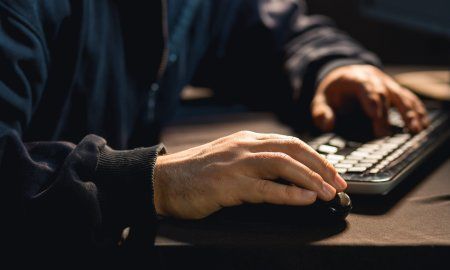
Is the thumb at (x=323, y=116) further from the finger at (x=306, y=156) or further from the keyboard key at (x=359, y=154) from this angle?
the finger at (x=306, y=156)

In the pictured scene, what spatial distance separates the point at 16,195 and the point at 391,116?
57 centimetres

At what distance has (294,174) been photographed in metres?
0.53

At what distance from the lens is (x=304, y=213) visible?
54 centimetres

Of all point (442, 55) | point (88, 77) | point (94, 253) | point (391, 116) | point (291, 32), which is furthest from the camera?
point (442, 55)

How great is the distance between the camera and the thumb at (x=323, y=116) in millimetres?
854

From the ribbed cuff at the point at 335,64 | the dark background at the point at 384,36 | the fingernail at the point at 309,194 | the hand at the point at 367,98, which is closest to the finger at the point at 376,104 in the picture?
the hand at the point at 367,98

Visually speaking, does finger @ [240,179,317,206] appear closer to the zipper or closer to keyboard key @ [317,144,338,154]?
keyboard key @ [317,144,338,154]

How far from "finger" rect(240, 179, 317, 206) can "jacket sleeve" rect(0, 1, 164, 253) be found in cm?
9

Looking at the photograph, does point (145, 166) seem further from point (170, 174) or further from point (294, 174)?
point (294, 174)

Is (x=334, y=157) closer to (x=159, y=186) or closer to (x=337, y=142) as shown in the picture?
(x=337, y=142)

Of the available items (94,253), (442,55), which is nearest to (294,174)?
(94,253)

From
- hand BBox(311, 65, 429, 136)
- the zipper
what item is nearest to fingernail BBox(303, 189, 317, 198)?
hand BBox(311, 65, 429, 136)

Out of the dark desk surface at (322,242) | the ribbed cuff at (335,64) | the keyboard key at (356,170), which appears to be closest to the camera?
the dark desk surface at (322,242)

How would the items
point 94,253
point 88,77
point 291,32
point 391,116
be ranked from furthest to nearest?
1. point 291,32
2. point 391,116
3. point 88,77
4. point 94,253
